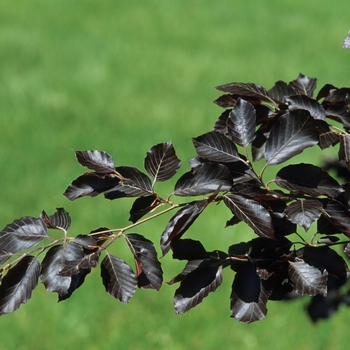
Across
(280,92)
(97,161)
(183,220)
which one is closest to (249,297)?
(183,220)

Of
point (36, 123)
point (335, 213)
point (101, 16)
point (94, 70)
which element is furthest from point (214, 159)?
point (101, 16)

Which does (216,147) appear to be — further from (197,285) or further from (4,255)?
(4,255)

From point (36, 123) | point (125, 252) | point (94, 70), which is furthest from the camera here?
point (94, 70)

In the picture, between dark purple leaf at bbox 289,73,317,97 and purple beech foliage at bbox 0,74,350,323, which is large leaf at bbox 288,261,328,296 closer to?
purple beech foliage at bbox 0,74,350,323

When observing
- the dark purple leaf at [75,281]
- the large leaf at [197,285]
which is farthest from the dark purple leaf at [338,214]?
the dark purple leaf at [75,281]

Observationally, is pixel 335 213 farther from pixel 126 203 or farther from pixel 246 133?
pixel 126 203

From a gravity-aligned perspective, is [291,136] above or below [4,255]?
above

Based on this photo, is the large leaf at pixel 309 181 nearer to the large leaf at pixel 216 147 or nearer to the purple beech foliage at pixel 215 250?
the purple beech foliage at pixel 215 250
